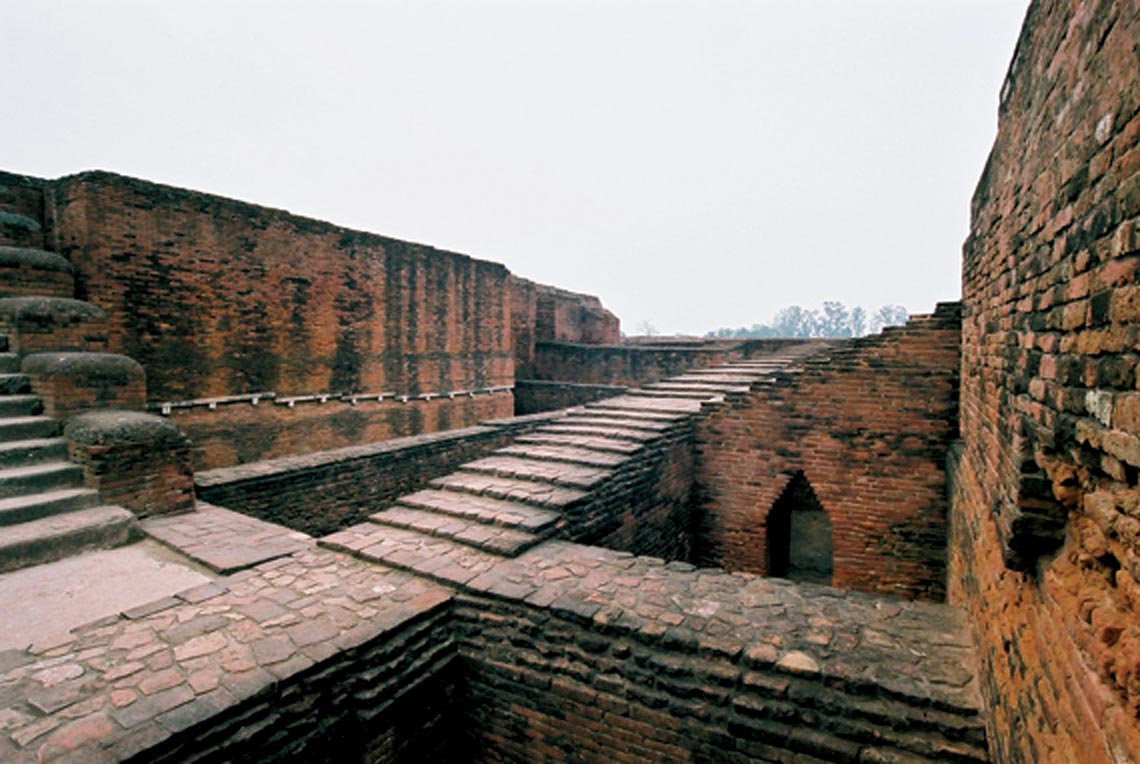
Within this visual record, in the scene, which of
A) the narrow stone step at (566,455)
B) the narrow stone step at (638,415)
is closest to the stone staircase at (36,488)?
the narrow stone step at (566,455)

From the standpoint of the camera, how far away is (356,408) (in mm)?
11000

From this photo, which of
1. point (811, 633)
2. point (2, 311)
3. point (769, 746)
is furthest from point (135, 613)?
point (2, 311)

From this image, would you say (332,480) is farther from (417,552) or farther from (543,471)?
(417,552)

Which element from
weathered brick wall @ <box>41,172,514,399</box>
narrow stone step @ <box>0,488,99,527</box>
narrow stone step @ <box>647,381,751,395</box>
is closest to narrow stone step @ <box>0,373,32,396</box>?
narrow stone step @ <box>0,488,99,527</box>

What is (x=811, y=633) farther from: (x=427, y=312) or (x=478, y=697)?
(x=427, y=312)

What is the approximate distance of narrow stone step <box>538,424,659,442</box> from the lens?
5773mm

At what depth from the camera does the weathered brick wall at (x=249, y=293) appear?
741 cm

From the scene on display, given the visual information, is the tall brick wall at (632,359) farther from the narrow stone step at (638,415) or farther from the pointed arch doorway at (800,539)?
the narrow stone step at (638,415)

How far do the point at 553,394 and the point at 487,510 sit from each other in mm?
11296

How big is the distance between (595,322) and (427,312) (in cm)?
1052

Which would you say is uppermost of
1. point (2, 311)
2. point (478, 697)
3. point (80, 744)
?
point (2, 311)

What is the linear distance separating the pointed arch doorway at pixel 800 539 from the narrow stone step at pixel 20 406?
7447 millimetres

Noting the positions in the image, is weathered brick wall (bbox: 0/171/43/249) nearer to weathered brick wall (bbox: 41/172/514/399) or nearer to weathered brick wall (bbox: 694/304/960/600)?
weathered brick wall (bbox: 41/172/514/399)

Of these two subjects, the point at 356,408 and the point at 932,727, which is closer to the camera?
the point at 932,727
